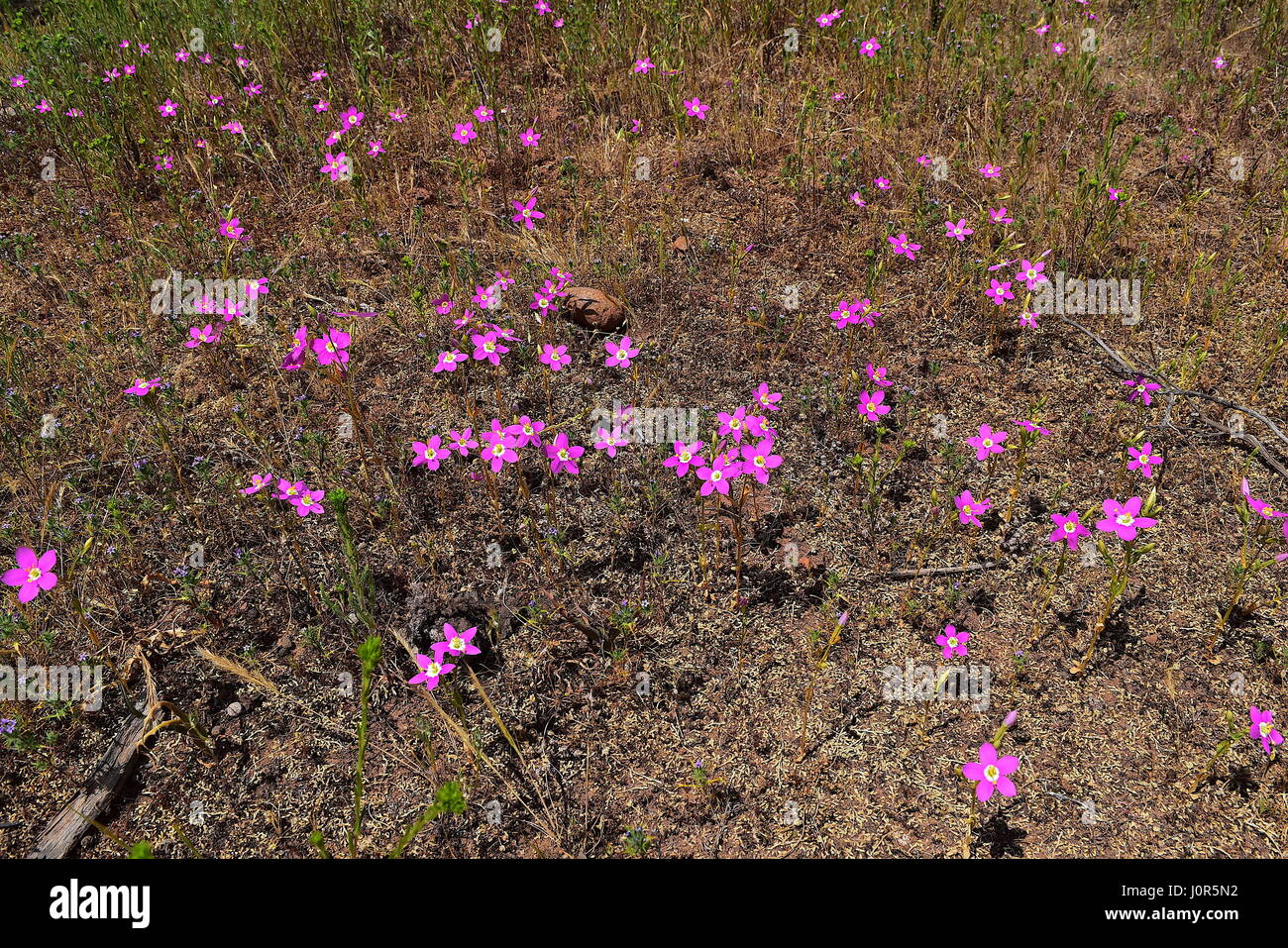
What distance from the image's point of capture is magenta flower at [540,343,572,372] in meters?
3.46

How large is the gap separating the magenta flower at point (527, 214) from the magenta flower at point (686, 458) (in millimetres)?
1732

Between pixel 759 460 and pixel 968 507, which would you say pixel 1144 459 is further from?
pixel 759 460

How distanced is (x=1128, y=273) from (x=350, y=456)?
12.8 ft

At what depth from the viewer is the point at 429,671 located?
2.54 meters

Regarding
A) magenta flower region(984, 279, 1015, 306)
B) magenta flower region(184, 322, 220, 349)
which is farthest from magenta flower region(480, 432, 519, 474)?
magenta flower region(984, 279, 1015, 306)

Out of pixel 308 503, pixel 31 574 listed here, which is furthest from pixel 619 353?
pixel 31 574

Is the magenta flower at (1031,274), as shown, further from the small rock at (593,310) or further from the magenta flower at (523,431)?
the magenta flower at (523,431)

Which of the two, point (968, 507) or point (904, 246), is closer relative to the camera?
point (968, 507)

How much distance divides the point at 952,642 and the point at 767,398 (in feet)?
4.24

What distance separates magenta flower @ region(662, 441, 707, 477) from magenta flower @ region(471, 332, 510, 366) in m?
0.96

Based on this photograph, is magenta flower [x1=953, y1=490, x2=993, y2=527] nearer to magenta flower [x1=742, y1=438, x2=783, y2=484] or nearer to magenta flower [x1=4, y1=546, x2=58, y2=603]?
magenta flower [x1=742, y1=438, x2=783, y2=484]

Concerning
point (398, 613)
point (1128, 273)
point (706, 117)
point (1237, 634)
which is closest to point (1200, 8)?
point (1128, 273)

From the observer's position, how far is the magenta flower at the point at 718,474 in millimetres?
2832

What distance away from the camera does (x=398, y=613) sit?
2.89 meters
